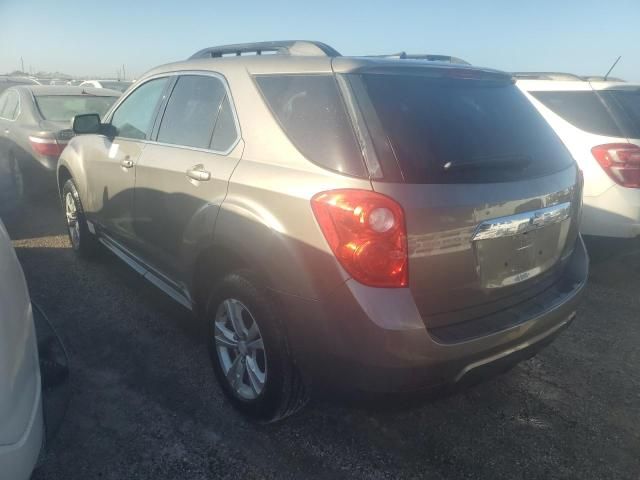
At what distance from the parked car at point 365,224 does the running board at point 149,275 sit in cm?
9

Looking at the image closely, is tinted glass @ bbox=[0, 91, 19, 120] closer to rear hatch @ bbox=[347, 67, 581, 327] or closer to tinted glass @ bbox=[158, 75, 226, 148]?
tinted glass @ bbox=[158, 75, 226, 148]

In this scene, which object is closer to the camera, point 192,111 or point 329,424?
point 329,424

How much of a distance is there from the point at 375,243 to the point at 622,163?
3097 mm

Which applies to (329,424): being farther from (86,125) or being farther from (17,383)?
(86,125)

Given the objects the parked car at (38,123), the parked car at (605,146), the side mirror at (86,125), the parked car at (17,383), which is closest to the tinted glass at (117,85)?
the parked car at (38,123)

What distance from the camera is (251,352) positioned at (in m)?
2.38

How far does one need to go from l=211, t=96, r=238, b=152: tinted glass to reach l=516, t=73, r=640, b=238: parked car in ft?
9.92

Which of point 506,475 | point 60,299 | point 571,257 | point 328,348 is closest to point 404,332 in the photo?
point 328,348

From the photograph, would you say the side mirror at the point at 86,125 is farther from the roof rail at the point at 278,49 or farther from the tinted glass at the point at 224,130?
the tinted glass at the point at 224,130

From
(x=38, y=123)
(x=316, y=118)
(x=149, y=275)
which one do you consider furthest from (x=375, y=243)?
(x=38, y=123)

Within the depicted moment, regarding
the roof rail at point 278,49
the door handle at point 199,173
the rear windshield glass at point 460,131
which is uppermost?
the roof rail at point 278,49

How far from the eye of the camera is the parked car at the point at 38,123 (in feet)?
19.2

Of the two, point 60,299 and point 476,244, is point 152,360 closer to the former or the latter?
point 60,299

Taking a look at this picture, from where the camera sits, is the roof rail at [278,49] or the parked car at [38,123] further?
the parked car at [38,123]
